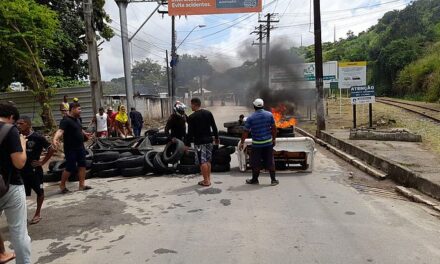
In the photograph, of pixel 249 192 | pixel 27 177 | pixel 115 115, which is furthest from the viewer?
pixel 115 115

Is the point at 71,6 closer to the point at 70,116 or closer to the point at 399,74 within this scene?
the point at 70,116

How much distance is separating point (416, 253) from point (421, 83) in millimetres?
43718

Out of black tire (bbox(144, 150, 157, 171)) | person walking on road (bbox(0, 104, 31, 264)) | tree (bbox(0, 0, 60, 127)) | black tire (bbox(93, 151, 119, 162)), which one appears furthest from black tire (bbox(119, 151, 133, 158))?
tree (bbox(0, 0, 60, 127))

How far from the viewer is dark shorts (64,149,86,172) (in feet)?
26.1

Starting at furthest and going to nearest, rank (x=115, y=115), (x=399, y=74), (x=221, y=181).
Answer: (x=399, y=74)
(x=115, y=115)
(x=221, y=181)

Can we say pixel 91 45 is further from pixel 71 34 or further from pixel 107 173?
pixel 71 34

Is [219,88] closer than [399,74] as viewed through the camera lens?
No

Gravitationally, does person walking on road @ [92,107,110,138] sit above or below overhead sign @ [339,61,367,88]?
below

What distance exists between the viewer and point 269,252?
4688 millimetres

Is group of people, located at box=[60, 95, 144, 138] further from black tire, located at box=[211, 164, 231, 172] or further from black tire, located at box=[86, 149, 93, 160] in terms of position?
black tire, located at box=[211, 164, 231, 172]

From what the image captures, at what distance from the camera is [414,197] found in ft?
24.3

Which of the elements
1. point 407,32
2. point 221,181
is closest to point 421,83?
point 407,32

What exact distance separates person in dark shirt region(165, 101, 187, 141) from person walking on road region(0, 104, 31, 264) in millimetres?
5660

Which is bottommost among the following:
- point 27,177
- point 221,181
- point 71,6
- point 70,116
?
point 221,181
